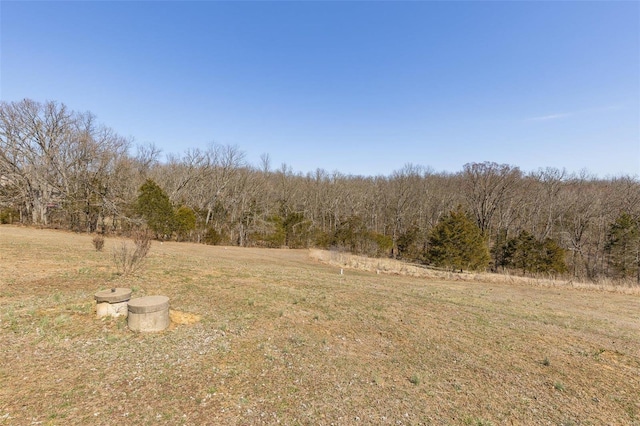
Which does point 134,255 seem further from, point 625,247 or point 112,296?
point 625,247

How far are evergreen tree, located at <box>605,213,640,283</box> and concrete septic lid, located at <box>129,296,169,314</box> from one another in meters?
41.5

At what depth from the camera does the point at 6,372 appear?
3760 millimetres

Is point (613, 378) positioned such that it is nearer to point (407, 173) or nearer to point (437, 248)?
point (437, 248)

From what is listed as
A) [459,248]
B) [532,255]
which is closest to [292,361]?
[459,248]

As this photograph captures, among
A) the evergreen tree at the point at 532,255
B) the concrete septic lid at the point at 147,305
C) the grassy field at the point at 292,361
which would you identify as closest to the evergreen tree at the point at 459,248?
the evergreen tree at the point at 532,255

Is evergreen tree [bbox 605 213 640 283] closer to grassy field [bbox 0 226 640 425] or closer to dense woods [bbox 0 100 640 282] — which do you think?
dense woods [bbox 0 100 640 282]

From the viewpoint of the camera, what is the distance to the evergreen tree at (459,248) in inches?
907

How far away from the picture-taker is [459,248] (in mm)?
23188

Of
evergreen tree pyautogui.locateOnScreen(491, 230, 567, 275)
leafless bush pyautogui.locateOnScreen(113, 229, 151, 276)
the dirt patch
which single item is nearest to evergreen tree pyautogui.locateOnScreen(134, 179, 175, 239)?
leafless bush pyautogui.locateOnScreen(113, 229, 151, 276)

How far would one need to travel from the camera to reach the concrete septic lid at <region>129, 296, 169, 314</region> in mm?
5246

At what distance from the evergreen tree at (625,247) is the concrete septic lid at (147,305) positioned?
136 feet

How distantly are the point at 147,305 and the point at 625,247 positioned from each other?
42.4m

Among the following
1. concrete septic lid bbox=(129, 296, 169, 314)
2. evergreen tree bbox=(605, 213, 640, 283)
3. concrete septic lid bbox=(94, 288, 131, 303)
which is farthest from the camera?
evergreen tree bbox=(605, 213, 640, 283)

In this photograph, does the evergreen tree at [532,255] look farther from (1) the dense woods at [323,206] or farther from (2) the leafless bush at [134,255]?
(2) the leafless bush at [134,255]
